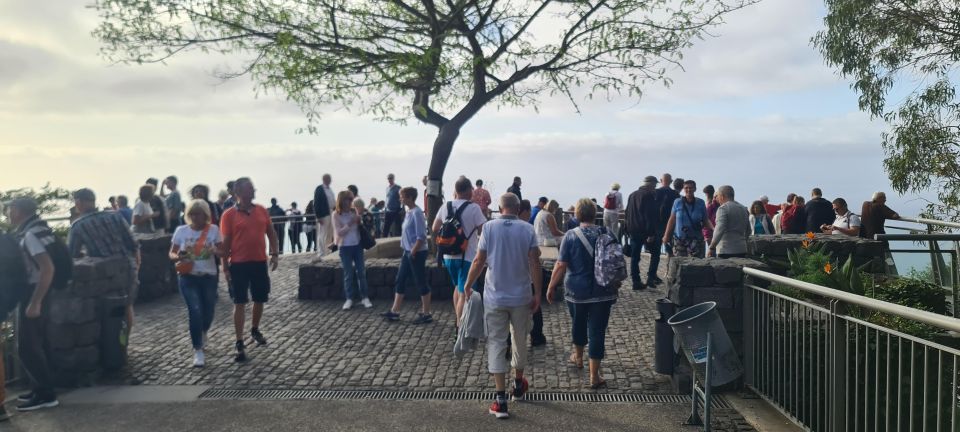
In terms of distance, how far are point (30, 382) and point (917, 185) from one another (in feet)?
60.8

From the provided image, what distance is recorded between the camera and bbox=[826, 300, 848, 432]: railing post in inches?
174

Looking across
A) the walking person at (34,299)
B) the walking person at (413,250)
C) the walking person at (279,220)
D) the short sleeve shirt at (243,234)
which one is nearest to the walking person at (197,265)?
the short sleeve shirt at (243,234)

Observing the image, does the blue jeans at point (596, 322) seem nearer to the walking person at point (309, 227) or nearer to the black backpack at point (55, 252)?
the black backpack at point (55, 252)

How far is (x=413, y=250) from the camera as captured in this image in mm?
8953

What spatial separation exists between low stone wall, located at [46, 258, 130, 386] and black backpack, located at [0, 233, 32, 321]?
540 millimetres

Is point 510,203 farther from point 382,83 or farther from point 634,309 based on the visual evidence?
point 382,83

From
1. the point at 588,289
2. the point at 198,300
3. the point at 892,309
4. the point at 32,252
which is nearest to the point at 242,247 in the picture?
the point at 198,300

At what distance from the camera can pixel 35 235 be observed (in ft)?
20.1

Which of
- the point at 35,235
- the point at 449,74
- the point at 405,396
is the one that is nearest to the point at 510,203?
the point at 405,396

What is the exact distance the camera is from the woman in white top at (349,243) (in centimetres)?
995

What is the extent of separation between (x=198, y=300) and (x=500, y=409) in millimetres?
3777

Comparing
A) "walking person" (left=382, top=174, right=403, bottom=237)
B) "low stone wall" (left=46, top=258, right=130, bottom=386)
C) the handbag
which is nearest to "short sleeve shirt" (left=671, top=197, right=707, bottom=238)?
the handbag

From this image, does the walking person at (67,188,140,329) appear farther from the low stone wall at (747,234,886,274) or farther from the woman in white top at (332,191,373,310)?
the low stone wall at (747,234,886,274)

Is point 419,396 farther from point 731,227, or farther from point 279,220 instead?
point 279,220
